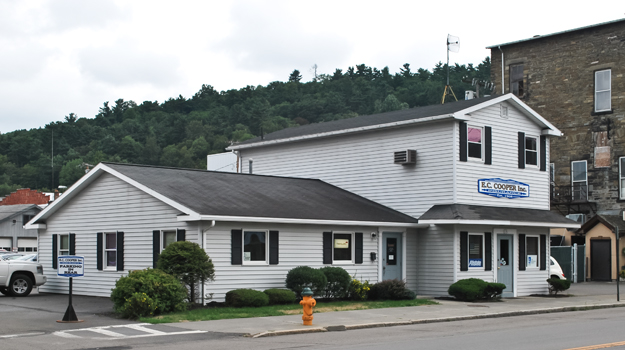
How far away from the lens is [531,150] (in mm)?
28453

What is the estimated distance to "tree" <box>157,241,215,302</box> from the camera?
19516 millimetres

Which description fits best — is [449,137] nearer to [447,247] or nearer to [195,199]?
[447,247]

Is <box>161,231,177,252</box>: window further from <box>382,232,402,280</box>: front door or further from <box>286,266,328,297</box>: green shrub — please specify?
<box>382,232,402,280</box>: front door

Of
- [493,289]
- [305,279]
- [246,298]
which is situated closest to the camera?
[246,298]

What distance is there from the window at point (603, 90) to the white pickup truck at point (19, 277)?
2920cm

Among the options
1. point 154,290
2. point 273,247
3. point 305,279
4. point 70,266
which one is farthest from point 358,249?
point 70,266

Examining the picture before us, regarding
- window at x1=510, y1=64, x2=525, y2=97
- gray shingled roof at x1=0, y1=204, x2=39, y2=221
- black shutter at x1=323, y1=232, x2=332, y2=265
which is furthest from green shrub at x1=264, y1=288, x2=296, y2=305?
gray shingled roof at x1=0, y1=204, x2=39, y2=221

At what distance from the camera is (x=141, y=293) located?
18.2m

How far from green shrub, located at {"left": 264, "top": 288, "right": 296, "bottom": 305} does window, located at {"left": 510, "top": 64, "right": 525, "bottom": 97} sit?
1035 inches

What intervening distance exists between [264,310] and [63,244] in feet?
34.0

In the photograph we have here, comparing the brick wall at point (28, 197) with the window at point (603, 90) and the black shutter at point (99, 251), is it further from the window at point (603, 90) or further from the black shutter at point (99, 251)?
the window at point (603, 90)

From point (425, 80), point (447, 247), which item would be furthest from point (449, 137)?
point (425, 80)

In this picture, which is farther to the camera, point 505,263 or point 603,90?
point 603,90

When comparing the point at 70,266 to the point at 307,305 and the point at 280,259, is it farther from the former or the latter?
the point at 280,259
